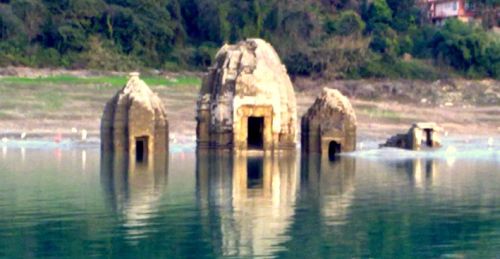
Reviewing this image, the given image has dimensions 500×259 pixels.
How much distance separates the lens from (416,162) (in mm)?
57750

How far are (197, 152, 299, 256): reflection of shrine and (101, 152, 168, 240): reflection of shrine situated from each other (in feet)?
4.54

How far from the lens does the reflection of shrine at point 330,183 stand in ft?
127

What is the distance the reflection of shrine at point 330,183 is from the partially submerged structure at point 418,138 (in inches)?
191

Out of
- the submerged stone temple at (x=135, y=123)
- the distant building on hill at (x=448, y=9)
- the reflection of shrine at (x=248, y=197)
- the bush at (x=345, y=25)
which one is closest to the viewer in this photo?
the reflection of shrine at (x=248, y=197)

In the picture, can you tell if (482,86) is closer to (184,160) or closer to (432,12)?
(432,12)

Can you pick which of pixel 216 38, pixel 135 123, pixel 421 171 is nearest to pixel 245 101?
pixel 135 123

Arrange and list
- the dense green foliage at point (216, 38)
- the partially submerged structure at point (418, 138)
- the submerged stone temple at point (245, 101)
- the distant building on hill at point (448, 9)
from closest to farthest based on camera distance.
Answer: the submerged stone temple at point (245, 101) < the partially submerged structure at point (418, 138) < the dense green foliage at point (216, 38) < the distant building on hill at point (448, 9)

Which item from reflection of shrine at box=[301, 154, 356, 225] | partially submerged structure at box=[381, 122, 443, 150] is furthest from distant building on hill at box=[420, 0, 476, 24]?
reflection of shrine at box=[301, 154, 356, 225]

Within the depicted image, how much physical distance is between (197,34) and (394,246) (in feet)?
230

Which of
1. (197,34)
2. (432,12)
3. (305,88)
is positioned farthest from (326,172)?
(432,12)

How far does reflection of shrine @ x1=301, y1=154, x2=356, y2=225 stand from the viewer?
38562mm

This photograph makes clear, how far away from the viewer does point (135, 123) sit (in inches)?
2362

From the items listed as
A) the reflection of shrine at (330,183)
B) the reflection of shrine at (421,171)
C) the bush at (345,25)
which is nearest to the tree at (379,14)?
the bush at (345,25)

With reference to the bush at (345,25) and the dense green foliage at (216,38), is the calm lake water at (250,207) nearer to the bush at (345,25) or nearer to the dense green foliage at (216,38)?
the dense green foliage at (216,38)
